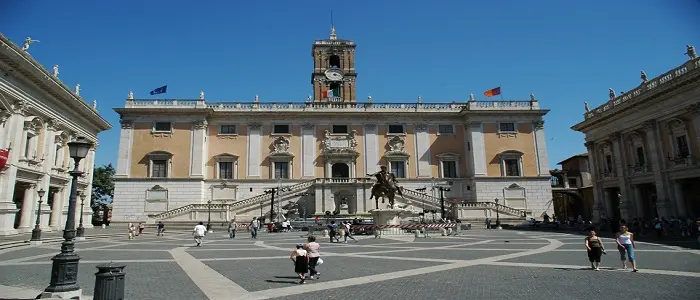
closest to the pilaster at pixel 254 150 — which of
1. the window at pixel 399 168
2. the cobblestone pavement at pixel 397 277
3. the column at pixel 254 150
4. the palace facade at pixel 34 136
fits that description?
the column at pixel 254 150

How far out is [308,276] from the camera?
10531mm

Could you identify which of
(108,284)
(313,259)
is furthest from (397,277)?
(108,284)

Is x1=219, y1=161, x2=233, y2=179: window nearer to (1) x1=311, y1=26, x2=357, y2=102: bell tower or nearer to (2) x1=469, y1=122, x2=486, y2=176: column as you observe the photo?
(1) x1=311, y1=26, x2=357, y2=102: bell tower

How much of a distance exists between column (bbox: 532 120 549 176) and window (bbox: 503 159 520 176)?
7.86 ft

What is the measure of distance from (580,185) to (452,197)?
26.4m

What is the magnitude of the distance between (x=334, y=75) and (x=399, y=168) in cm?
1589

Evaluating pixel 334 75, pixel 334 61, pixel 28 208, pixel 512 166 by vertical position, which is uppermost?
pixel 334 61

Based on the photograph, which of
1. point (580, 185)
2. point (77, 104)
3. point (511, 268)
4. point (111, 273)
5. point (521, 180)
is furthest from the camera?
point (580, 185)

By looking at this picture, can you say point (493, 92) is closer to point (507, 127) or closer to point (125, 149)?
point (507, 127)

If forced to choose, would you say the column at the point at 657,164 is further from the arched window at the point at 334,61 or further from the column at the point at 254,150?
the column at the point at 254,150

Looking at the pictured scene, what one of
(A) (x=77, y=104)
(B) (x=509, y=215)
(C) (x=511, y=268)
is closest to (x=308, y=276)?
(C) (x=511, y=268)

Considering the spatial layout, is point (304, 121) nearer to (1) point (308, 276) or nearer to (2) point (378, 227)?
(2) point (378, 227)

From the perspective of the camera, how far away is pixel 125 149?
43.6 meters

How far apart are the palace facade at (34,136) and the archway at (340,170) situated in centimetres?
2418
